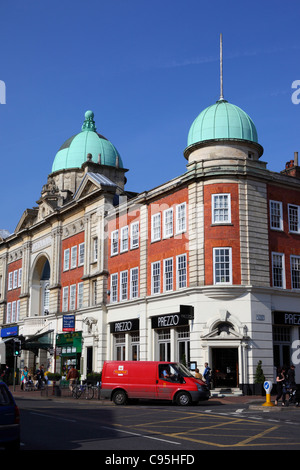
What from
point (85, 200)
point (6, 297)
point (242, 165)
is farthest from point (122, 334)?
point (6, 297)

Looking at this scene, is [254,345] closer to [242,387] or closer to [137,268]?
[242,387]

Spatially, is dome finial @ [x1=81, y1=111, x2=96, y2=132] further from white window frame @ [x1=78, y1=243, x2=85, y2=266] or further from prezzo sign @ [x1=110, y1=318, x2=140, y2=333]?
prezzo sign @ [x1=110, y1=318, x2=140, y2=333]

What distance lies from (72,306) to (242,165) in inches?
831

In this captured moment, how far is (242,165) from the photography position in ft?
111

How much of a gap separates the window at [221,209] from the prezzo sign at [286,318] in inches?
249

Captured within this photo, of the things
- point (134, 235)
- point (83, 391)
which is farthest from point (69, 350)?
point (83, 391)

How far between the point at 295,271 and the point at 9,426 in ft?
88.1

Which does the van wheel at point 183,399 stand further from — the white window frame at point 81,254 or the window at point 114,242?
the white window frame at point 81,254

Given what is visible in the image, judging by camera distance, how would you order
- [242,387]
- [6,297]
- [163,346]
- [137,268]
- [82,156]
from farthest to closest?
[6,297] → [82,156] → [137,268] → [163,346] → [242,387]

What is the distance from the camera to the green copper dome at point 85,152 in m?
57.1

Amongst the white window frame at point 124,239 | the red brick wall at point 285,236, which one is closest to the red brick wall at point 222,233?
the red brick wall at point 285,236

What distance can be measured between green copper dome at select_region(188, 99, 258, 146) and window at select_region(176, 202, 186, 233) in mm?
4493

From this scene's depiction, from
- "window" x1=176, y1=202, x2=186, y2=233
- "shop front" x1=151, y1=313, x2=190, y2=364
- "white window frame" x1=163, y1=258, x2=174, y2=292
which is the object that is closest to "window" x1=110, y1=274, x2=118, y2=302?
"shop front" x1=151, y1=313, x2=190, y2=364

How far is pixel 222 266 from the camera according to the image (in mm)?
33031
